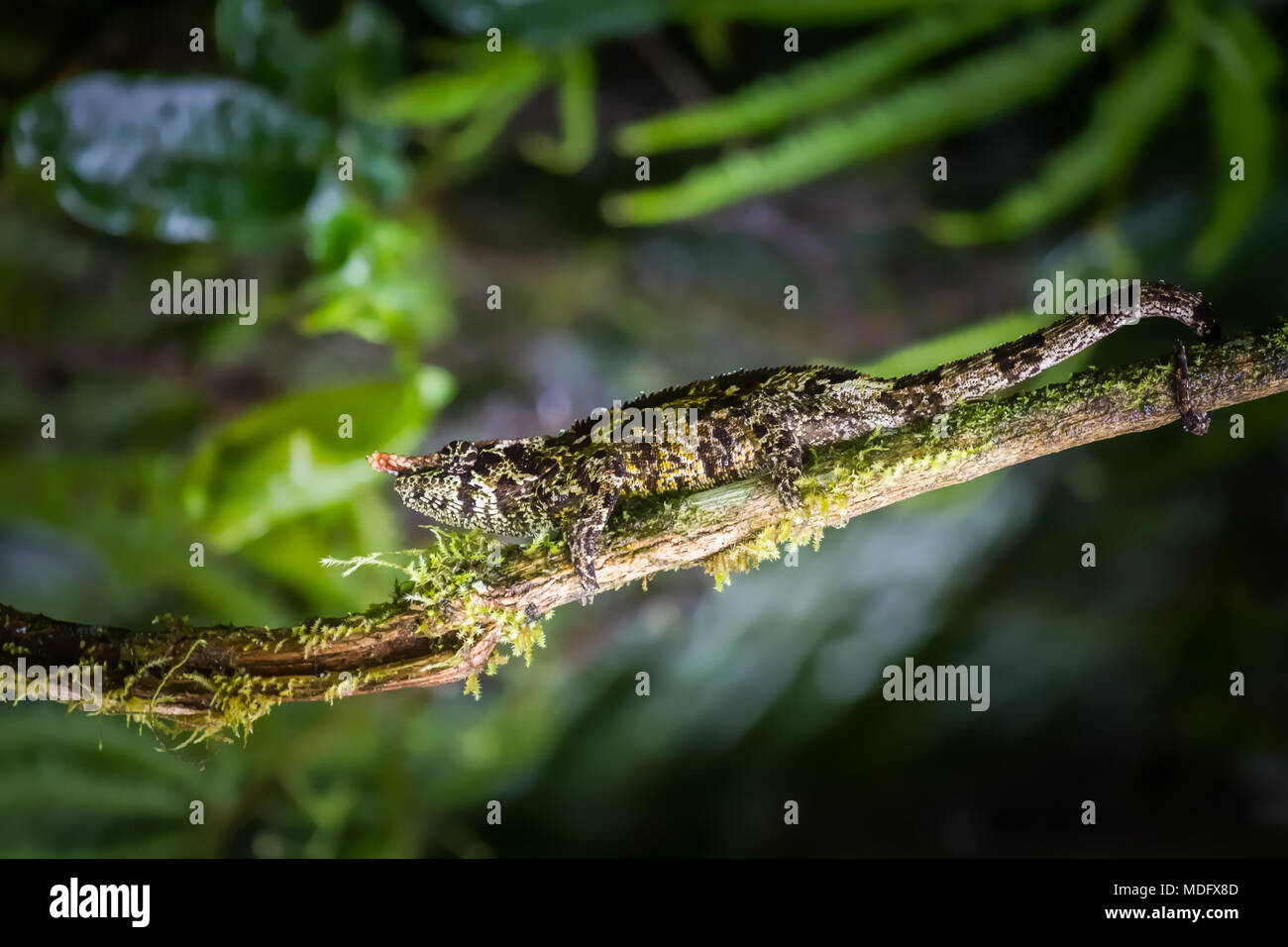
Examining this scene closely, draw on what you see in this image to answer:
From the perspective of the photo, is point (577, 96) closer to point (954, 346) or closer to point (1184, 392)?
point (954, 346)

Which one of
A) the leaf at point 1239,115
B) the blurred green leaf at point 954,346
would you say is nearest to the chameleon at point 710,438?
the blurred green leaf at point 954,346

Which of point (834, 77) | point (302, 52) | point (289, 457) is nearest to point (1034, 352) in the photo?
point (834, 77)

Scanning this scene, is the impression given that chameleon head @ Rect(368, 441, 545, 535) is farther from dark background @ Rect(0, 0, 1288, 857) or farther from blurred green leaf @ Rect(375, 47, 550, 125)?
blurred green leaf @ Rect(375, 47, 550, 125)

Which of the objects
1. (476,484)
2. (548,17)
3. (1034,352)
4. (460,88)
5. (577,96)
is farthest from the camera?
(577,96)

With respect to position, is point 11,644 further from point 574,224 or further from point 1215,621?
point 1215,621

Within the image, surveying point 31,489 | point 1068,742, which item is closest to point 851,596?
point 1068,742

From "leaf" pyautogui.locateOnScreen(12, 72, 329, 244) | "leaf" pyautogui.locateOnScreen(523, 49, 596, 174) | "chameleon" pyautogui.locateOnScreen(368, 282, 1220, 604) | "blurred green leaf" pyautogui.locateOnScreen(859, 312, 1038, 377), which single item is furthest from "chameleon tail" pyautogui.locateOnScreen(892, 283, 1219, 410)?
"leaf" pyautogui.locateOnScreen(12, 72, 329, 244)

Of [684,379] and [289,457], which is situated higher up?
[684,379]
